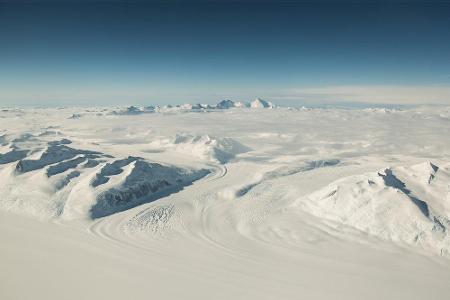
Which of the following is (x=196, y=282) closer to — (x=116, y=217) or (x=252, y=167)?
(x=116, y=217)

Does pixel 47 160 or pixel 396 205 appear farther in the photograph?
pixel 47 160

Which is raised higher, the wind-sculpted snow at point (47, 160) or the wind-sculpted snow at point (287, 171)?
the wind-sculpted snow at point (47, 160)

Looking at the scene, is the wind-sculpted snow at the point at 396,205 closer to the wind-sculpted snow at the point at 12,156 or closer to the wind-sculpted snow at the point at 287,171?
the wind-sculpted snow at the point at 287,171

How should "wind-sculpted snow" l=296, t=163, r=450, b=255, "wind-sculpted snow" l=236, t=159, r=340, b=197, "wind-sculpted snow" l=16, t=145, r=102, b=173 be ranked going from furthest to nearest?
"wind-sculpted snow" l=16, t=145, r=102, b=173 → "wind-sculpted snow" l=236, t=159, r=340, b=197 → "wind-sculpted snow" l=296, t=163, r=450, b=255

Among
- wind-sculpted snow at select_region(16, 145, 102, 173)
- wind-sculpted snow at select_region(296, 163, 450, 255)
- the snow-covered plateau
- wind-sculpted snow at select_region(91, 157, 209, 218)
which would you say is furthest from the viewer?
wind-sculpted snow at select_region(16, 145, 102, 173)

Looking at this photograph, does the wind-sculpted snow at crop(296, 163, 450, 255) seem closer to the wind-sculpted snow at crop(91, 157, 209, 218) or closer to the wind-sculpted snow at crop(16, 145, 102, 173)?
the wind-sculpted snow at crop(91, 157, 209, 218)

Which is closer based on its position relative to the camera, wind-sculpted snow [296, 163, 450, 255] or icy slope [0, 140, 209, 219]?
wind-sculpted snow [296, 163, 450, 255]

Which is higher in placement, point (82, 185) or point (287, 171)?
point (82, 185)

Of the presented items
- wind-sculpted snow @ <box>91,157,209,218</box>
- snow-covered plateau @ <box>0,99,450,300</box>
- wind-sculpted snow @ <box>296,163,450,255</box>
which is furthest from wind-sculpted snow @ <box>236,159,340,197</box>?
wind-sculpted snow @ <box>91,157,209,218</box>

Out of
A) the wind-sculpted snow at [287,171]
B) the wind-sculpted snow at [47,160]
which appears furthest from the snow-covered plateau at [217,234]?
the wind-sculpted snow at [287,171]

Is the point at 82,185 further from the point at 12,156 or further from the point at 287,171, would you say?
the point at 287,171

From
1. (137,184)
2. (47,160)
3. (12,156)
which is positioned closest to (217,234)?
(137,184)
